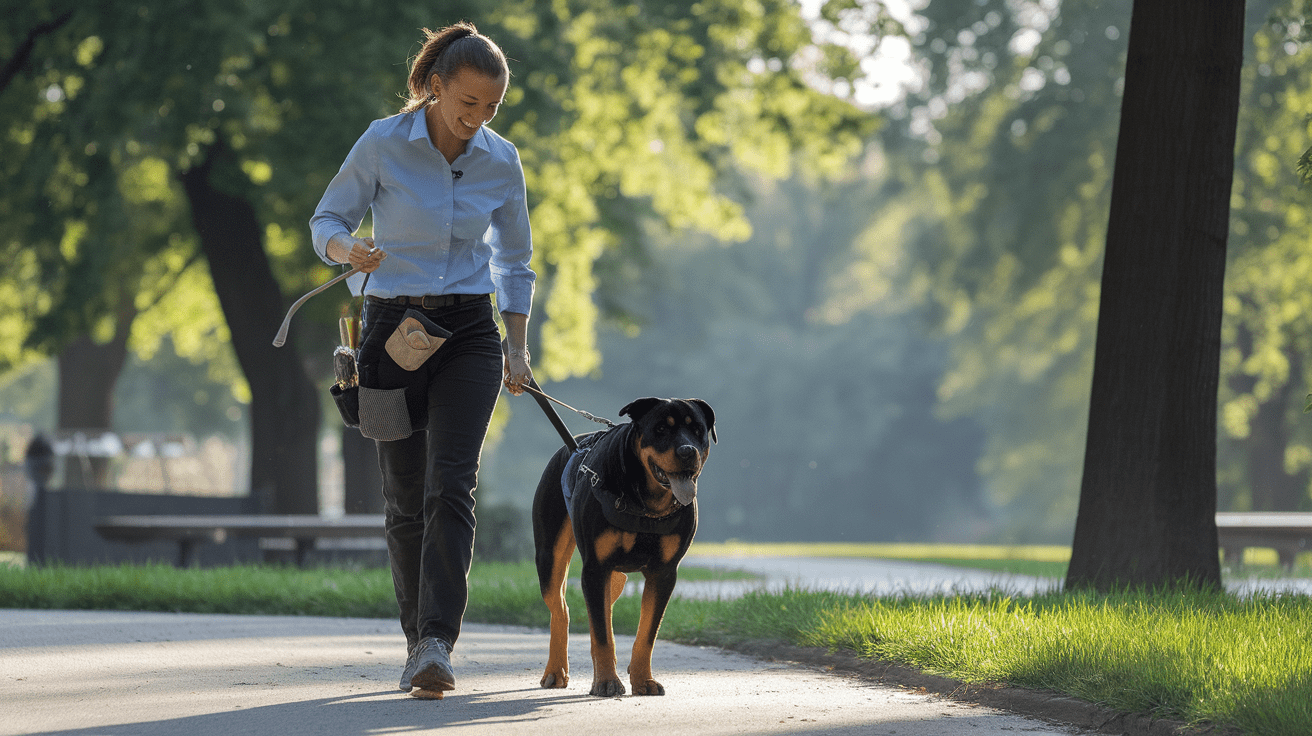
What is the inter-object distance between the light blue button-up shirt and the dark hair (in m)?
0.09

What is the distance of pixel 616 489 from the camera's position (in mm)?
4812

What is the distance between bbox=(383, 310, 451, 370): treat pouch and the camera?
189 inches

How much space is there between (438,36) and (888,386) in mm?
52946

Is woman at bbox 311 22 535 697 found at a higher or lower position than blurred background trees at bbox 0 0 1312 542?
lower

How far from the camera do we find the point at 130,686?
203 inches

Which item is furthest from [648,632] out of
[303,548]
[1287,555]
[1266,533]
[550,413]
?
[1287,555]

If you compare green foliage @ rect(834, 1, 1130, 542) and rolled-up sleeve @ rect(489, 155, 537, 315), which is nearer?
rolled-up sleeve @ rect(489, 155, 537, 315)

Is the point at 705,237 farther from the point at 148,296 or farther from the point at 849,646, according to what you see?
the point at 849,646

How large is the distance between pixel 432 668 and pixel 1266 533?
11.5 m

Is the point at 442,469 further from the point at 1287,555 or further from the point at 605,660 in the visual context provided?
the point at 1287,555

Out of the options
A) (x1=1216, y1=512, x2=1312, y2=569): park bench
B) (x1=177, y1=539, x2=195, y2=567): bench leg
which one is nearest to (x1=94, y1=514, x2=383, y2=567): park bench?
(x1=177, y1=539, x2=195, y2=567): bench leg

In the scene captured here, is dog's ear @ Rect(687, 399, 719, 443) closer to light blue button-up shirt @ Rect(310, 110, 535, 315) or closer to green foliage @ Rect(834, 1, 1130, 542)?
light blue button-up shirt @ Rect(310, 110, 535, 315)

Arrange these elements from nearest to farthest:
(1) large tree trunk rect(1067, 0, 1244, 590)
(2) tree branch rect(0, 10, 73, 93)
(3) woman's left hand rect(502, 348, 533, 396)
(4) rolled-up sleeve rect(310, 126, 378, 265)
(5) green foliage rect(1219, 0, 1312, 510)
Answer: (4) rolled-up sleeve rect(310, 126, 378, 265), (3) woman's left hand rect(502, 348, 533, 396), (1) large tree trunk rect(1067, 0, 1244, 590), (2) tree branch rect(0, 10, 73, 93), (5) green foliage rect(1219, 0, 1312, 510)

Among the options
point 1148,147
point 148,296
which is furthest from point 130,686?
point 148,296
